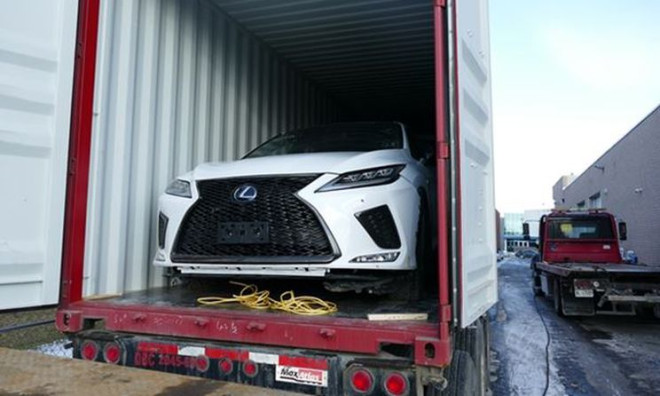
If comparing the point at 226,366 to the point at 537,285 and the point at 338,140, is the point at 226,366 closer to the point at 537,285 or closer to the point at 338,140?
the point at 338,140

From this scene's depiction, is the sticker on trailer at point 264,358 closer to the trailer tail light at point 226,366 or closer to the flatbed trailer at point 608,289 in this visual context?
the trailer tail light at point 226,366

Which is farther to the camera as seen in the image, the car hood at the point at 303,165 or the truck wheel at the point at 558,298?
the truck wheel at the point at 558,298

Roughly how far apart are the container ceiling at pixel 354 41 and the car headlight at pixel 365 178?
100 inches

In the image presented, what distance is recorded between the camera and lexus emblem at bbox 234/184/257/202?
3629 mm

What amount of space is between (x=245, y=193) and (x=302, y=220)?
467 millimetres

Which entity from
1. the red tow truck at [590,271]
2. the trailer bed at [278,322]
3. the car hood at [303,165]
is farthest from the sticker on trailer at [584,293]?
the car hood at [303,165]

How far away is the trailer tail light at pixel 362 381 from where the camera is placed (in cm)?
258

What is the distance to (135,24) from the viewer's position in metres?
4.39

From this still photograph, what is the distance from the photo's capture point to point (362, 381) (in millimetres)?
2596

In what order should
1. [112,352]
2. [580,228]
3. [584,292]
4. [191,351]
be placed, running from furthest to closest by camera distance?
[580,228] < [584,292] < [112,352] < [191,351]

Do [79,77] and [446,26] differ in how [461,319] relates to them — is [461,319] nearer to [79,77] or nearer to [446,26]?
[446,26]

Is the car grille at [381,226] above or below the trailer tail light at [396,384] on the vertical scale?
above

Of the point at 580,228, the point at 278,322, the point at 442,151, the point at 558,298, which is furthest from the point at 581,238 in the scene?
the point at 278,322

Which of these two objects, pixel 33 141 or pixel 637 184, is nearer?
pixel 33 141
